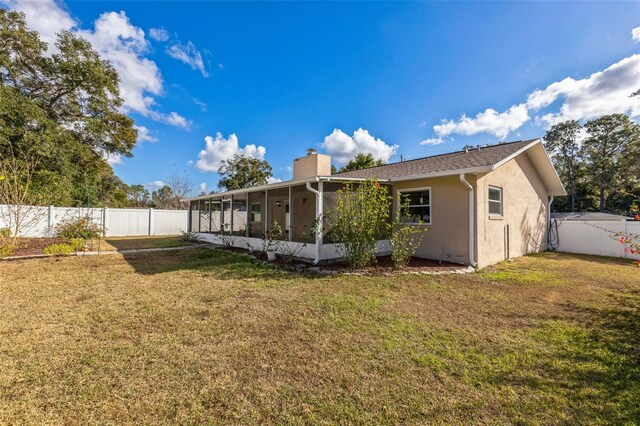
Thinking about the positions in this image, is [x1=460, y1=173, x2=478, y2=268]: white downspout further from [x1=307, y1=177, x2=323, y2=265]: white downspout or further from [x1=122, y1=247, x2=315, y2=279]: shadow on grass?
[x1=122, y1=247, x2=315, y2=279]: shadow on grass

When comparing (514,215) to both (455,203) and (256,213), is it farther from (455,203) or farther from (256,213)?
(256,213)

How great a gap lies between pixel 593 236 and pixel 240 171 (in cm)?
2649

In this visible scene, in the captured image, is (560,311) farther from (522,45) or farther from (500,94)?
(500,94)

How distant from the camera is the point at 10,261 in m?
8.39

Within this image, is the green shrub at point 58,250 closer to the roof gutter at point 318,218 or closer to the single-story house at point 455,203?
the single-story house at point 455,203

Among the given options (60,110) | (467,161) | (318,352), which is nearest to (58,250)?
(318,352)

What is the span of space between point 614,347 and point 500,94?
38.8 ft

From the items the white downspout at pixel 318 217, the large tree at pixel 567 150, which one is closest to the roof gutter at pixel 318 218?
the white downspout at pixel 318 217

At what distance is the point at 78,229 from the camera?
530 inches

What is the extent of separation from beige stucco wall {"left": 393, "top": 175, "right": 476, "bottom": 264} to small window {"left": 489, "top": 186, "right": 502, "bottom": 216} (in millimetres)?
1461

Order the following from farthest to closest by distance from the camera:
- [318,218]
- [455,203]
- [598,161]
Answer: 1. [598,161]
2. [455,203]
3. [318,218]

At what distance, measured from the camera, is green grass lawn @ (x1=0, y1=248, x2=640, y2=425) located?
230 cm

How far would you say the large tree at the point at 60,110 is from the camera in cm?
1445

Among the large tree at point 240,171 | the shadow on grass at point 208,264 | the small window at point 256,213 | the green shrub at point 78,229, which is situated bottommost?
the shadow on grass at point 208,264
